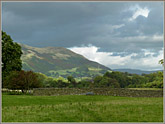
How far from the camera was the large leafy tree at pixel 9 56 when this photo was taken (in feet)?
130

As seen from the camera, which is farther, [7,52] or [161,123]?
[7,52]

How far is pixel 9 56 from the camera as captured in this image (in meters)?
40.2

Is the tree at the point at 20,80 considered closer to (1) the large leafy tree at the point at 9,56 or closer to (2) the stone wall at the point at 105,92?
(1) the large leafy tree at the point at 9,56

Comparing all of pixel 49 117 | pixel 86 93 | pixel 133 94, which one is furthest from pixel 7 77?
pixel 49 117

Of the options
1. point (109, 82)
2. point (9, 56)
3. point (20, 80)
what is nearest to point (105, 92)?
point (20, 80)

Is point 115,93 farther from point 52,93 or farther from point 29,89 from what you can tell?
point 29,89

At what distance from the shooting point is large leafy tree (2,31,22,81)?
39.5 meters

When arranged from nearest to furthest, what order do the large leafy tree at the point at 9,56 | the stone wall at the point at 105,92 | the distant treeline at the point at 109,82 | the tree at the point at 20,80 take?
1. the stone wall at the point at 105,92
2. the tree at the point at 20,80
3. the large leafy tree at the point at 9,56
4. the distant treeline at the point at 109,82

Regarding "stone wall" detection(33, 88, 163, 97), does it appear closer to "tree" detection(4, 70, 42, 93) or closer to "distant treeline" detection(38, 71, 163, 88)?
"tree" detection(4, 70, 42, 93)

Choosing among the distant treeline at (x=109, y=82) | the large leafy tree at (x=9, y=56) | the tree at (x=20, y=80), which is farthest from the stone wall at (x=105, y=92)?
the large leafy tree at (x=9, y=56)

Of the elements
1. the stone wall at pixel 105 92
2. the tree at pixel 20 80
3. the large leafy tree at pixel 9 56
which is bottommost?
the stone wall at pixel 105 92

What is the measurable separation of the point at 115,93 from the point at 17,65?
18.7 m

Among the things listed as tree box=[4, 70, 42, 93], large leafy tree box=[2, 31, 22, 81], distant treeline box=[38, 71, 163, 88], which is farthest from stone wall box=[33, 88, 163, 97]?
large leafy tree box=[2, 31, 22, 81]

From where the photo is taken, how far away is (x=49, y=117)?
446 inches
